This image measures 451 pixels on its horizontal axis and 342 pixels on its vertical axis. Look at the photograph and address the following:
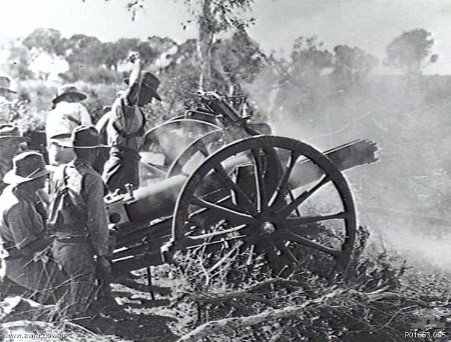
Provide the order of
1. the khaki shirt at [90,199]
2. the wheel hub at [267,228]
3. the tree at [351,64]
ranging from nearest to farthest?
the khaki shirt at [90,199], the wheel hub at [267,228], the tree at [351,64]

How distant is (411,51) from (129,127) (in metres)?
1.26

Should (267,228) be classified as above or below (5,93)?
below

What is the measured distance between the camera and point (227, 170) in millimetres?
2443

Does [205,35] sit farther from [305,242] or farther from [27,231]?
[27,231]

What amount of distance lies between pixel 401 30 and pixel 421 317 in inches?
48.9

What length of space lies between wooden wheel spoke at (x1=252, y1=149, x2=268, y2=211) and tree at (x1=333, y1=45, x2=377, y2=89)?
515 millimetres

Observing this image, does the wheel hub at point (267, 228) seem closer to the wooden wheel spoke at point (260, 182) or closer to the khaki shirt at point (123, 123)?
the wooden wheel spoke at point (260, 182)

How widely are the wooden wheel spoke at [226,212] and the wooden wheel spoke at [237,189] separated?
0.11ft

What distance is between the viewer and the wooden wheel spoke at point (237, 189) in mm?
2334

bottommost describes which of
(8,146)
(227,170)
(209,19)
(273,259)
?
(273,259)

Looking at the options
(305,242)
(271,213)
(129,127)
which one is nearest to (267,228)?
(271,213)

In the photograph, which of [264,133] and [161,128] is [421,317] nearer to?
[264,133]

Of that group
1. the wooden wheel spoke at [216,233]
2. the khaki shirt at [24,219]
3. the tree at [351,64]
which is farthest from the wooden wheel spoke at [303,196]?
the khaki shirt at [24,219]


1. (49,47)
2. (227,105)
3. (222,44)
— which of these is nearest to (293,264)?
(227,105)
